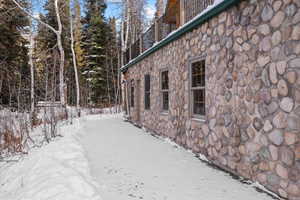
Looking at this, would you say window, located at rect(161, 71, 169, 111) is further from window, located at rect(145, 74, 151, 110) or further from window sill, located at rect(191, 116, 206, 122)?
window sill, located at rect(191, 116, 206, 122)

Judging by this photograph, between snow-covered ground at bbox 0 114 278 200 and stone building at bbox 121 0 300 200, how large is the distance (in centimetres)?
42

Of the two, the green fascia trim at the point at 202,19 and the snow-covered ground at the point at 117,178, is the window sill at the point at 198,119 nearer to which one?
the snow-covered ground at the point at 117,178

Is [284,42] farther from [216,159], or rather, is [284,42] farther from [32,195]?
[32,195]

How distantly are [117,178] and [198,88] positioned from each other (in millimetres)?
2747

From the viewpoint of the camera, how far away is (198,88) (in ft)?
18.3

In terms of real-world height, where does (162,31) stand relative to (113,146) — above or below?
above

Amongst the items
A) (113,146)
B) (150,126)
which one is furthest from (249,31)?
(150,126)

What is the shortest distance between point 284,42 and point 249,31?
774 mm

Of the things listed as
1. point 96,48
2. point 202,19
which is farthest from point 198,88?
point 96,48

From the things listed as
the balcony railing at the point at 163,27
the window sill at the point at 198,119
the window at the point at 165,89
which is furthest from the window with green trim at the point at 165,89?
the window sill at the point at 198,119

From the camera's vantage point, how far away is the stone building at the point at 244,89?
2.90m

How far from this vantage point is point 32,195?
310cm

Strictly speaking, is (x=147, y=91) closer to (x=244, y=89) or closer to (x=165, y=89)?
(x=165, y=89)

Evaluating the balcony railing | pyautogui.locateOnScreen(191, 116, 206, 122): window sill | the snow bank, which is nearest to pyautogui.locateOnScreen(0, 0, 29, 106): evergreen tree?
the balcony railing
